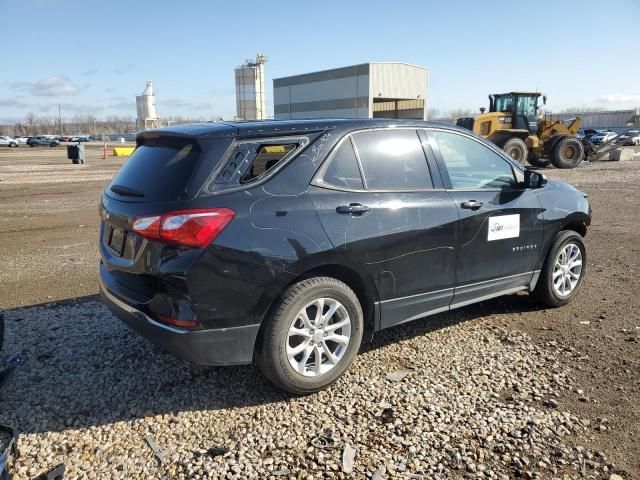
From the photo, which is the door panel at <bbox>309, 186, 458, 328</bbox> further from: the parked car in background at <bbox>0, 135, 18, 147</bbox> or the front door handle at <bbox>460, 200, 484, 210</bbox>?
the parked car in background at <bbox>0, 135, 18, 147</bbox>

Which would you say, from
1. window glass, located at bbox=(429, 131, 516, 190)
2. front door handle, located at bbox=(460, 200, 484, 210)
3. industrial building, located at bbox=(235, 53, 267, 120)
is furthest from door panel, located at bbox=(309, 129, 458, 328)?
industrial building, located at bbox=(235, 53, 267, 120)

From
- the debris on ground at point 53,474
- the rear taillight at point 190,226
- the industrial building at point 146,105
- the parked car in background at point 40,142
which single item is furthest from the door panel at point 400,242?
the industrial building at point 146,105

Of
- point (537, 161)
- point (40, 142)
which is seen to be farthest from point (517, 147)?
point (40, 142)

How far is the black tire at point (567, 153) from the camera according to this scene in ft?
71.7

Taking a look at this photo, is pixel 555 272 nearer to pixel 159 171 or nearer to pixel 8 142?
pixel 159 171

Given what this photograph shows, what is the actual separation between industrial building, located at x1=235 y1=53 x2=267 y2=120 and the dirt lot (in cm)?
9388

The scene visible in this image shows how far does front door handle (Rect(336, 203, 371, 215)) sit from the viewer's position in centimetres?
342

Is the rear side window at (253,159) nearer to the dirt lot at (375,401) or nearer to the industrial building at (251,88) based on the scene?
the dirt lot at (375,401)

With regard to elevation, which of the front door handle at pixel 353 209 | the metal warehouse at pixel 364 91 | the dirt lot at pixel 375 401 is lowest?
the dirt lot at pixel 375 401

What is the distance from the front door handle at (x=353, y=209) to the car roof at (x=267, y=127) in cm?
58

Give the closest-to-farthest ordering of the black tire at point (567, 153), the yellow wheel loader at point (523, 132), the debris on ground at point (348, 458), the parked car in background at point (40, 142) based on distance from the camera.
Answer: the debris on ground at point (348, 458) < the yellow wheel loader at point (523, 132) < the black tire at point (567, 153) < the parked car in background at point (40, 142)

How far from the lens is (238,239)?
3.02 m

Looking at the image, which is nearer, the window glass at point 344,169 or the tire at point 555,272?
the window glass at point 344,169

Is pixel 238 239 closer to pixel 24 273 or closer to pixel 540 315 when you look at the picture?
pixel 540 315
